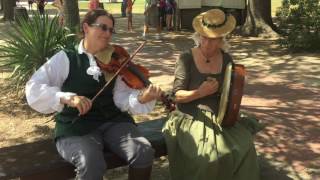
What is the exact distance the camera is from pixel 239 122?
4.23 meters

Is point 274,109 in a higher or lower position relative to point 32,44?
lower

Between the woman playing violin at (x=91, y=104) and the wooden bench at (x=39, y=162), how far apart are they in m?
0.08

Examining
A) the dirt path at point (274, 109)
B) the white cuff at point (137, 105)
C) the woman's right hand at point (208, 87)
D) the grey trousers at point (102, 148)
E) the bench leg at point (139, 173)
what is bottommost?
the dirt path at point (274, 109)

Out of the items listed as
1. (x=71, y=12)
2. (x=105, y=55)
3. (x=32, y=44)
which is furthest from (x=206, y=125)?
(x=71, y=12)

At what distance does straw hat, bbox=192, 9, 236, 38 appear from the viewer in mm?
4070

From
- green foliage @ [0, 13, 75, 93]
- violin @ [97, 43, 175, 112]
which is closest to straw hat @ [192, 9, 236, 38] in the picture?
violin @ [97, 43, 175, 112]

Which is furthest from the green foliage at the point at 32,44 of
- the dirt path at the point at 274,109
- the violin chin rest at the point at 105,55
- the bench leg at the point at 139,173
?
the bench leg at the point at 139,173

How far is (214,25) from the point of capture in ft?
13.4

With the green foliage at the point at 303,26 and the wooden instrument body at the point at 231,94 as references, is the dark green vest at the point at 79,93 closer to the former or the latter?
the wooden instrument body at the point at 231,94

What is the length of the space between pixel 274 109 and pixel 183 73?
10.0 feet

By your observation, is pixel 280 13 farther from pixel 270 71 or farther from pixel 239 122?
pixel 239 122

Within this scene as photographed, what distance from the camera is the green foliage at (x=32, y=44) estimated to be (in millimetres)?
6738

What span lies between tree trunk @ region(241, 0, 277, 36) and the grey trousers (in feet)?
34.6

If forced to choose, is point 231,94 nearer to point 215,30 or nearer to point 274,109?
point 215,30
